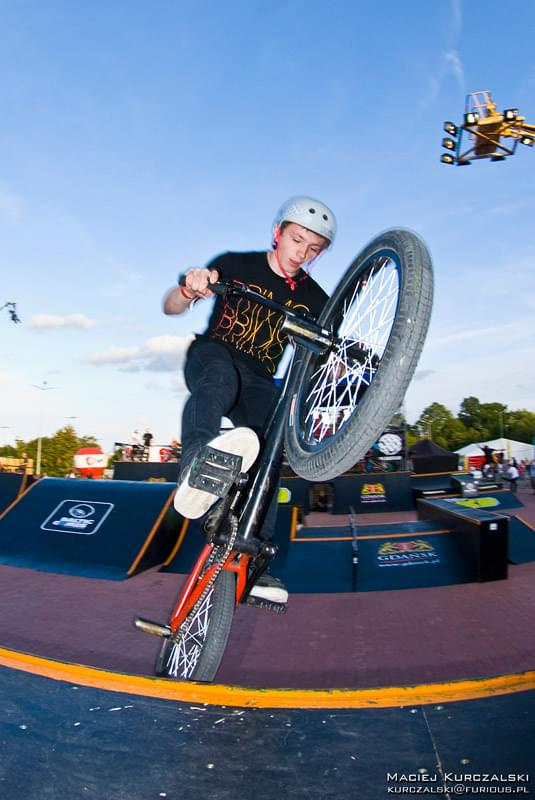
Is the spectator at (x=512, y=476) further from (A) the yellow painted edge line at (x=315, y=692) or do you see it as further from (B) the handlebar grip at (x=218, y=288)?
(B) the handlebar grip at (x=218, y=288)

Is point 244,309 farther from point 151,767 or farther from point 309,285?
point 151,767

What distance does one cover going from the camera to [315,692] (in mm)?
2982

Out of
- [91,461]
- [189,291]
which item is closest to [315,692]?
[189,291]

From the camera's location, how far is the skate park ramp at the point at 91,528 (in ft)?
24.7

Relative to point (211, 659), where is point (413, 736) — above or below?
below

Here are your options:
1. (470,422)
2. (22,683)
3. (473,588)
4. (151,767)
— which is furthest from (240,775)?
(470,422)

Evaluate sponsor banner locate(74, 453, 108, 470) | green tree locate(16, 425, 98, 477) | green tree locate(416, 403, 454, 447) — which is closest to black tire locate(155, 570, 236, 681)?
sponsor banner locate(74, 453, 108, 470)

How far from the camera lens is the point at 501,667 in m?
4.28

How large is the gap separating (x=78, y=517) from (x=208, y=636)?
5.88 meters

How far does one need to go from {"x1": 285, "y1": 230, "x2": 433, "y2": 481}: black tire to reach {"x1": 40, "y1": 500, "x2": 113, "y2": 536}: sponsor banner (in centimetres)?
575

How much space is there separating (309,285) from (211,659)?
2199 millimetres

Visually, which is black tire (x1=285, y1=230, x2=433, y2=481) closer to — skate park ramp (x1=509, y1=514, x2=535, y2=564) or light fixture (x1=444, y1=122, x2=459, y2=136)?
skate park ramp (x1=509, y1=514, x2=535, y2=564)

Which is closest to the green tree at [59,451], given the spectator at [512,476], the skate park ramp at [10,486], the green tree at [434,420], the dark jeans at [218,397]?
the spectator at [512,476]

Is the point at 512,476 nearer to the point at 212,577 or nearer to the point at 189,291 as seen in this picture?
the point at 212,577
